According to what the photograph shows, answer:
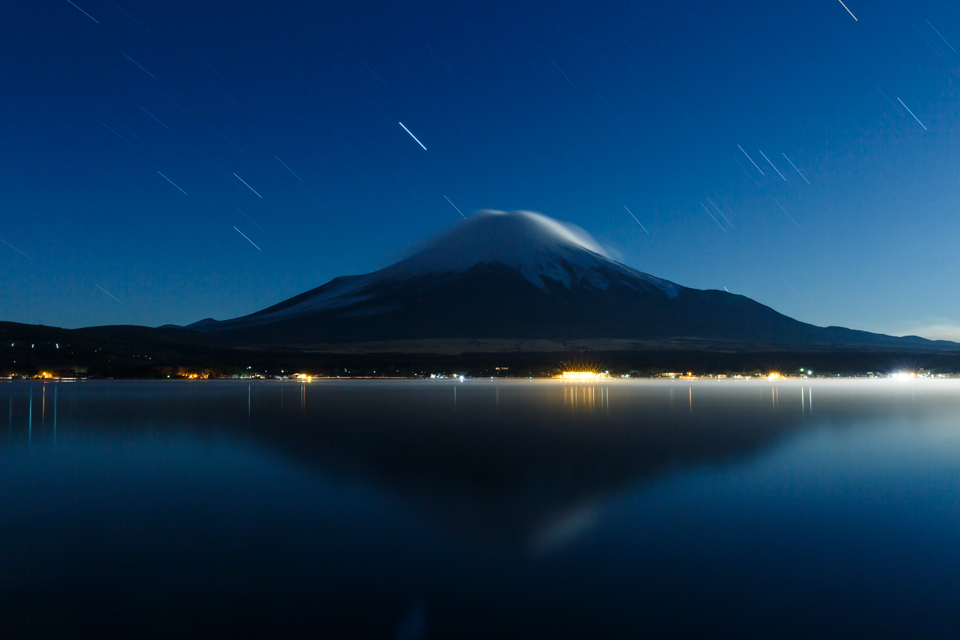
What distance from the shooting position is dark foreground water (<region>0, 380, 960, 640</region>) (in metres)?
5.56

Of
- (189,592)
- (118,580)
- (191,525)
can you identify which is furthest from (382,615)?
(191,525)

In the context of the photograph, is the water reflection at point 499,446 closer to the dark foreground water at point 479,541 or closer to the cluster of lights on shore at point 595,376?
the dark foreground water at point 479,541

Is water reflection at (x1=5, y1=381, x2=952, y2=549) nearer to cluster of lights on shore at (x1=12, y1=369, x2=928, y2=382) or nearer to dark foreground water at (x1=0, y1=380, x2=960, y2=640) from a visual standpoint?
dark foreground water at (x1=0, y1=380, x2=960, y2=640)

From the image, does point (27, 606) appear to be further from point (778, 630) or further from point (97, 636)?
point (778, 630)

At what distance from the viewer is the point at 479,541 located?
25.2 feet

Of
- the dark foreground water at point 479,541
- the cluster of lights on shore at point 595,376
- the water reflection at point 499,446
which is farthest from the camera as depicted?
the cluster of lights on shore at point 595,376

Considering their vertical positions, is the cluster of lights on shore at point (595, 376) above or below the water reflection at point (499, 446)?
below

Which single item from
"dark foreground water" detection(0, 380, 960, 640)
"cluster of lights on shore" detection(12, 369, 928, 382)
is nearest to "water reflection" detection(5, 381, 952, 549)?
"dark foreground water" detection(0, 380, 960, 640)

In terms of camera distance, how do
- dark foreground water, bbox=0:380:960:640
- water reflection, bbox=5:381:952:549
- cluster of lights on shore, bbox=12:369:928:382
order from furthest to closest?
cluster of lights on shore, bbox=12:369:928:382 → water reflection, bbox=5:381:952:549 → dark foreground water, bbox=0:380:960:640

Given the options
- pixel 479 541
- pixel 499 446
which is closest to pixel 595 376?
pixel 499 446

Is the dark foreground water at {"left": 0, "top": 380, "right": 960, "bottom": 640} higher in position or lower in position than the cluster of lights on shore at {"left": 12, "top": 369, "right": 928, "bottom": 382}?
higher

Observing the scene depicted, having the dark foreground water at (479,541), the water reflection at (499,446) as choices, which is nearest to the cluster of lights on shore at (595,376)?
the water reflection at (499,446)

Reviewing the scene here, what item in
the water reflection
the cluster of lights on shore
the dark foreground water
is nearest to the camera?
the dark foreground water

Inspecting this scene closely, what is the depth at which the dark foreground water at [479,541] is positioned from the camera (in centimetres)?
556
